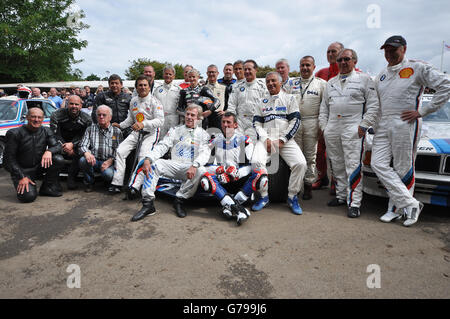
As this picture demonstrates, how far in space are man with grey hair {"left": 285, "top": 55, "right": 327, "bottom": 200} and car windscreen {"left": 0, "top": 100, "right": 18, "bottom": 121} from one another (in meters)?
6.43

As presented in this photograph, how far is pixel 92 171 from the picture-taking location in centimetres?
468

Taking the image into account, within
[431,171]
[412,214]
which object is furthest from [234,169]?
[431,171]

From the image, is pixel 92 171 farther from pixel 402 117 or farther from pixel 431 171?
pixel 431 171

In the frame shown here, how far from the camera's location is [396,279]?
2188mm

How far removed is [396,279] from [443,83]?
2390mm

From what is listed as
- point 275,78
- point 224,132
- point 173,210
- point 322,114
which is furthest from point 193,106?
point 322,114

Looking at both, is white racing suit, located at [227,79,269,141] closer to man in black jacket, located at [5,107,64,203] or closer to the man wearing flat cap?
the man wearing flat cap

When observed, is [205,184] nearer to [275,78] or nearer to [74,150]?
[275,78]

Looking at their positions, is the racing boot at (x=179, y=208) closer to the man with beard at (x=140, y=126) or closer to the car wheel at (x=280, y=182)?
the man with beard at (x=140, y=126)

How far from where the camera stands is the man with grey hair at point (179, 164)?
3643mm

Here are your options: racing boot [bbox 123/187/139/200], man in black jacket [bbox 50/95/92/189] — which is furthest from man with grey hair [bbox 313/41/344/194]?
man in black jacket [bbox 50/95/92/189]

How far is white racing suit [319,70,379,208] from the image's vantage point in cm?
364

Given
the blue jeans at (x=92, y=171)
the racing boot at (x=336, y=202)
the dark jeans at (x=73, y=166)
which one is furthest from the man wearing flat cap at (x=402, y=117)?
the dark jeans at (x=73, y=166)

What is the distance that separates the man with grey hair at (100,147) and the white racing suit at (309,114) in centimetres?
320
